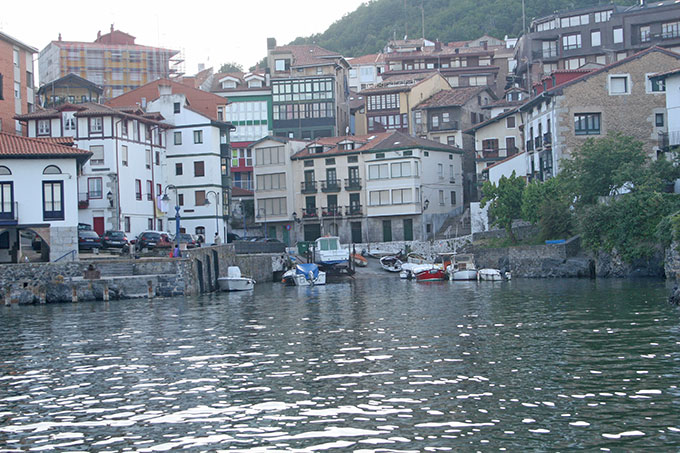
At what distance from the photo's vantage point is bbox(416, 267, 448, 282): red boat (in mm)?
64312

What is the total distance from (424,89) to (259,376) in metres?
87.8

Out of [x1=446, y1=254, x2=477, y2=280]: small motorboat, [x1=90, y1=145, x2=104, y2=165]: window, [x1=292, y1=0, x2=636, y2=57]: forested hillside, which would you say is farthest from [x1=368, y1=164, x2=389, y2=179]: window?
[x1=292, y1=0, x2=636, y2=57]: forested hillside

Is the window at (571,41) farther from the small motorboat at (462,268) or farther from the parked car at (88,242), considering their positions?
the parked car at (88,242)

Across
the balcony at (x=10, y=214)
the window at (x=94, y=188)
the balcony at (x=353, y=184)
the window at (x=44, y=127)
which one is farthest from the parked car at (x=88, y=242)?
the balcony at (x=353, y=184)

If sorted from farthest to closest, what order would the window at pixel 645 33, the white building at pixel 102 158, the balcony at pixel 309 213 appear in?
1. the window at pixel 645 33
2. the balcony at pixel 309 213
3. the white building at pixel 102 158

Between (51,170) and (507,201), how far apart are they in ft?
112

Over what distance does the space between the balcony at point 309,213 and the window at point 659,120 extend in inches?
1451

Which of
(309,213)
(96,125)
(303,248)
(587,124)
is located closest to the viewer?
(587,124)

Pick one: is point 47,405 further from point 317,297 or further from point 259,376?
point 317,297

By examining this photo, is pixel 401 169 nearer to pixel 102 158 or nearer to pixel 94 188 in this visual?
pixel 102 158

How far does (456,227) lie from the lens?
86312 mm

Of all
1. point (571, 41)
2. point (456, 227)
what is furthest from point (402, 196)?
point (571, 41)

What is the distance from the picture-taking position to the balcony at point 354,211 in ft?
297

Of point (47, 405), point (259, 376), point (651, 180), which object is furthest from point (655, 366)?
point (651, 180)
